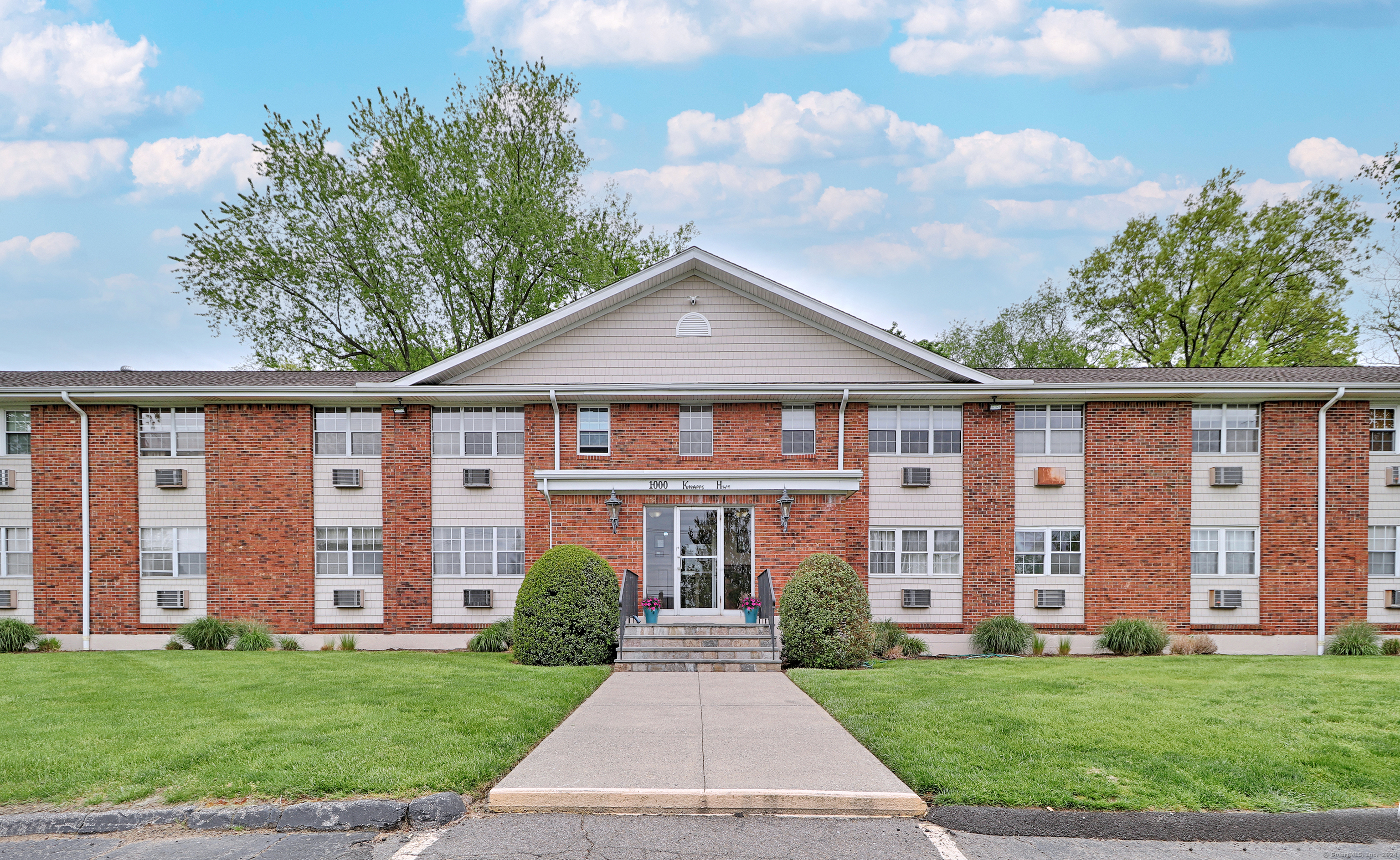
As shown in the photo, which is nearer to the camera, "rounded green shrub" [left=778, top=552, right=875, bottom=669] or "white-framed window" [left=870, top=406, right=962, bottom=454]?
"rounded green shrub" [left=778, top=552, right=875, bottom=669]

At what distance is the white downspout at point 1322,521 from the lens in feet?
47.0

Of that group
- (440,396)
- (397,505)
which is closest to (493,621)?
(397,505)

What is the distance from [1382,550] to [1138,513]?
485 cm

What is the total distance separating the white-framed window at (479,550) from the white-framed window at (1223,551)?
535 inches

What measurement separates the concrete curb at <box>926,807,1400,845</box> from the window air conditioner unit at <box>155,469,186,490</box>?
15.6m

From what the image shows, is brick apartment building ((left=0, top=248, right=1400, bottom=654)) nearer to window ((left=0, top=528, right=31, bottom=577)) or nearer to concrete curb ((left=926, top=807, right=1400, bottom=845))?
window ((left=0, top=528, right=31, bottom=577))

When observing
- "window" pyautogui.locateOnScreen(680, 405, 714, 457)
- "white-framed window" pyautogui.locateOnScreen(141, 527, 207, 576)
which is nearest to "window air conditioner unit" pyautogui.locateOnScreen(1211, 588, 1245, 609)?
"window" pyautogui.locateOnScreen(680, 405, 714, 457)

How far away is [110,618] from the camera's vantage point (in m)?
14.7

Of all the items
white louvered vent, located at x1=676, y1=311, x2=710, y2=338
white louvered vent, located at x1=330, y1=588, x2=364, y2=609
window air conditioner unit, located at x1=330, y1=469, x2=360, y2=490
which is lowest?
white louvered vent, located at x1=330, y1=588, x2=364, y2=609

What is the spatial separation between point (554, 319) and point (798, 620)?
24.7 feet

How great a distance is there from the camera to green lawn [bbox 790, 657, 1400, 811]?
18.5ft

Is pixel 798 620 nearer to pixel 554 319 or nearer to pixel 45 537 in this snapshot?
pixel 554 319

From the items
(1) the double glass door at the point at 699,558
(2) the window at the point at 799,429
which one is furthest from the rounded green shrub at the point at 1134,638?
(1) the double glass door at the point at 699,558

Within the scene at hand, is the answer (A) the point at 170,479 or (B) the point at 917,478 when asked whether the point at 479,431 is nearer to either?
(A) the point at 170,479
